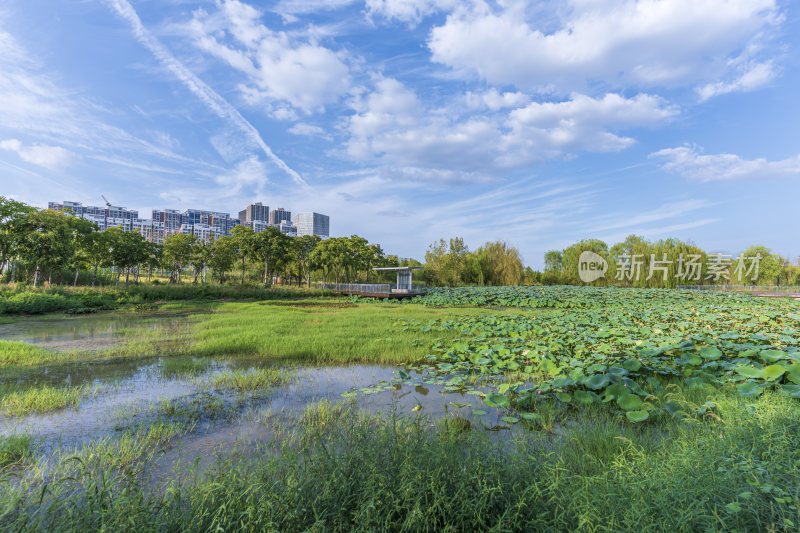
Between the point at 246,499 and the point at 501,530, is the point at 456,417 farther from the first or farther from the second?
the point at 246,499

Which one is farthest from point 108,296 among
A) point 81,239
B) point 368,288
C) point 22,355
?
point 368,288

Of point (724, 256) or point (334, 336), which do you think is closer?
point (334, 336)

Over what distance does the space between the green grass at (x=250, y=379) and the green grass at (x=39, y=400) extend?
6.72 ft

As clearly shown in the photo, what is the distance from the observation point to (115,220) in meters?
129

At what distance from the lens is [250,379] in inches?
254

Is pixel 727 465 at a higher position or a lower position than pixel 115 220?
lower

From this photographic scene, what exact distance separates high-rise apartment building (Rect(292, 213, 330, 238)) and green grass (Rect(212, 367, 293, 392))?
545 ft

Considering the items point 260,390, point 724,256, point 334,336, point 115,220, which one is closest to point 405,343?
point 334,336

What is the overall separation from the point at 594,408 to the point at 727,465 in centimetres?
221

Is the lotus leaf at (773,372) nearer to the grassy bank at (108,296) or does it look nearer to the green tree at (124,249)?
the grassy bank at (108,296)

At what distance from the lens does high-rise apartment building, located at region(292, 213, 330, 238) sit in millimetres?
170738

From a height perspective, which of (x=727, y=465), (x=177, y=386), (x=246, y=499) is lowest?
(x=177, y=386)

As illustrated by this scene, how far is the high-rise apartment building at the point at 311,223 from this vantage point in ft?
560

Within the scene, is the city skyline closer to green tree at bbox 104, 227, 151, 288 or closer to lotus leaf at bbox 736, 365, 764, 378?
green tree at bbox 104, 227, 151, 288
